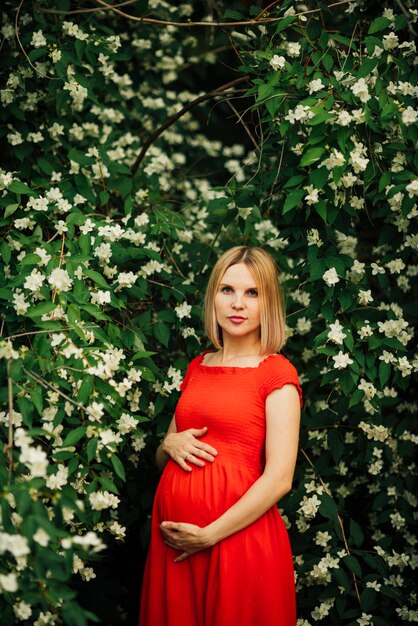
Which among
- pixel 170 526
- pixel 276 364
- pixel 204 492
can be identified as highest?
pixel 276 364

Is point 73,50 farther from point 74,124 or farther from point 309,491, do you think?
point 309,491

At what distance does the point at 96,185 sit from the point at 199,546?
2.12 m

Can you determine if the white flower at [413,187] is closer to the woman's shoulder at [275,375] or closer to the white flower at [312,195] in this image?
the white flower at [312,195]

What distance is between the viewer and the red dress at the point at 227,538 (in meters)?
2.28

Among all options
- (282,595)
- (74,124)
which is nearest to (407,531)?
(282,595)

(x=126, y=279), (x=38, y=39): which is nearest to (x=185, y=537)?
(x=126, y=279)

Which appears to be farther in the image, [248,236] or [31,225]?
[248,236]

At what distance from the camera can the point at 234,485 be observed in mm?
2322

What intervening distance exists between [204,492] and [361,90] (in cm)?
164

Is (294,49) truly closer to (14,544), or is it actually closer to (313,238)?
(313,238)

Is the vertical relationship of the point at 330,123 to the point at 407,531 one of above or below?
above

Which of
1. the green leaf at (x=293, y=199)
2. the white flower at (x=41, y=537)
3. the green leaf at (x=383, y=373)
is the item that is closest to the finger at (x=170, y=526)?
the white flower at (x=41, y=537)

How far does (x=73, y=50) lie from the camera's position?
3252 mm

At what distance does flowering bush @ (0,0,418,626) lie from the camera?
2.30 meters
